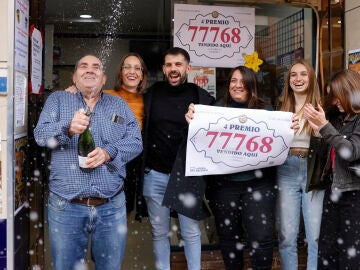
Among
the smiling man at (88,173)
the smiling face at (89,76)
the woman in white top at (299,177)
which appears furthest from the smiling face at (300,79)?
the smiling face at (89,76)

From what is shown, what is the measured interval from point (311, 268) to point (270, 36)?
93.6 inches

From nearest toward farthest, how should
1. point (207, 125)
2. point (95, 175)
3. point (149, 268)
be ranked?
1. point (95, 175)
2. point (207, 125)
3. point (149, 268)

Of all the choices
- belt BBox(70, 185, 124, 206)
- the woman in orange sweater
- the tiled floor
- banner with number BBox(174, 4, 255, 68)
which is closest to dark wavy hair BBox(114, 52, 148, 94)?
the woman in orange sweater

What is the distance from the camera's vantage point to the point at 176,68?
3.80 metres

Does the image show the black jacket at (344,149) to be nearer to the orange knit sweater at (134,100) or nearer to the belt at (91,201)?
the orange knit sweater at (134,100)

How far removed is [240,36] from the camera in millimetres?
4840

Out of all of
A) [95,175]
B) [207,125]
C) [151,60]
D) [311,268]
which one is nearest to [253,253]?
[311,268]

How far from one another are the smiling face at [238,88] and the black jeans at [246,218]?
67cm

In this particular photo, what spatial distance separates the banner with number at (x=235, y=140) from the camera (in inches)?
140

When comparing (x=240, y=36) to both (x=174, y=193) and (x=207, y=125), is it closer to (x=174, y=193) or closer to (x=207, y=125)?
(x=207, y=125)

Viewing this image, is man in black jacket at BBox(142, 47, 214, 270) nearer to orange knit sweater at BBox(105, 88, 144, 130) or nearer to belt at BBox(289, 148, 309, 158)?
orange knit sweater at BBox(105, 88, 144, 130)

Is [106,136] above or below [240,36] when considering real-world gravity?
below

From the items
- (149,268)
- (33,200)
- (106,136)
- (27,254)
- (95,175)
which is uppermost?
(106,136)

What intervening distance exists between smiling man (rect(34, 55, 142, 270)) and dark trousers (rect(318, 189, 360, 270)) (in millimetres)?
1565
